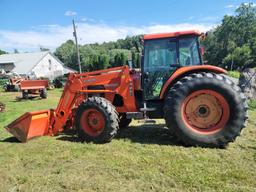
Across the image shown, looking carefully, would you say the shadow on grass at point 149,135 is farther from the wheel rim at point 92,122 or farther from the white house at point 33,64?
the white house at point 33,64

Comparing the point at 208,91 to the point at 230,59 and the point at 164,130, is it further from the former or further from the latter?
the point at 230,59

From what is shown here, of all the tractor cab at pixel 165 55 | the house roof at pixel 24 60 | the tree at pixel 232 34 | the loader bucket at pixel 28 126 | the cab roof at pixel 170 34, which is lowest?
the loader bucket at pixel 28 126

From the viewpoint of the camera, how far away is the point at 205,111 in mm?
6125

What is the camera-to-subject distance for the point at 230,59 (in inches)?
2078

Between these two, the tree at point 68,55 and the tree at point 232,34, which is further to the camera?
the tree at point 68,55

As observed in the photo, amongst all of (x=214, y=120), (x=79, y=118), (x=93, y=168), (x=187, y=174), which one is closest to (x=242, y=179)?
(x=187, y=174)

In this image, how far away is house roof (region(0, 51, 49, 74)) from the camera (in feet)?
156

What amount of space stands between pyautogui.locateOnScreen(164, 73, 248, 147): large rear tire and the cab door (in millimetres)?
590

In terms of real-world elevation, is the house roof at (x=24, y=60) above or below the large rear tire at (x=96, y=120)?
above

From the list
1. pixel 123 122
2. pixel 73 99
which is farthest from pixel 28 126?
pixel 123 122

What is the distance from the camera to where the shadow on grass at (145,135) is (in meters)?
6.66

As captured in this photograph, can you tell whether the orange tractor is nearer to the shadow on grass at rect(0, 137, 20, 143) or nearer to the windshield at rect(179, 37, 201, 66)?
the windshield at rect(179, 37, 201, 66)

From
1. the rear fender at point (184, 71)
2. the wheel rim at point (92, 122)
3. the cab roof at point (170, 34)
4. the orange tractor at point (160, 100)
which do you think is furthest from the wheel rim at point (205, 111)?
the wheel rim at point (92, 122)

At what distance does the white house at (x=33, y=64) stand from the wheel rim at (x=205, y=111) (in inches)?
1680
